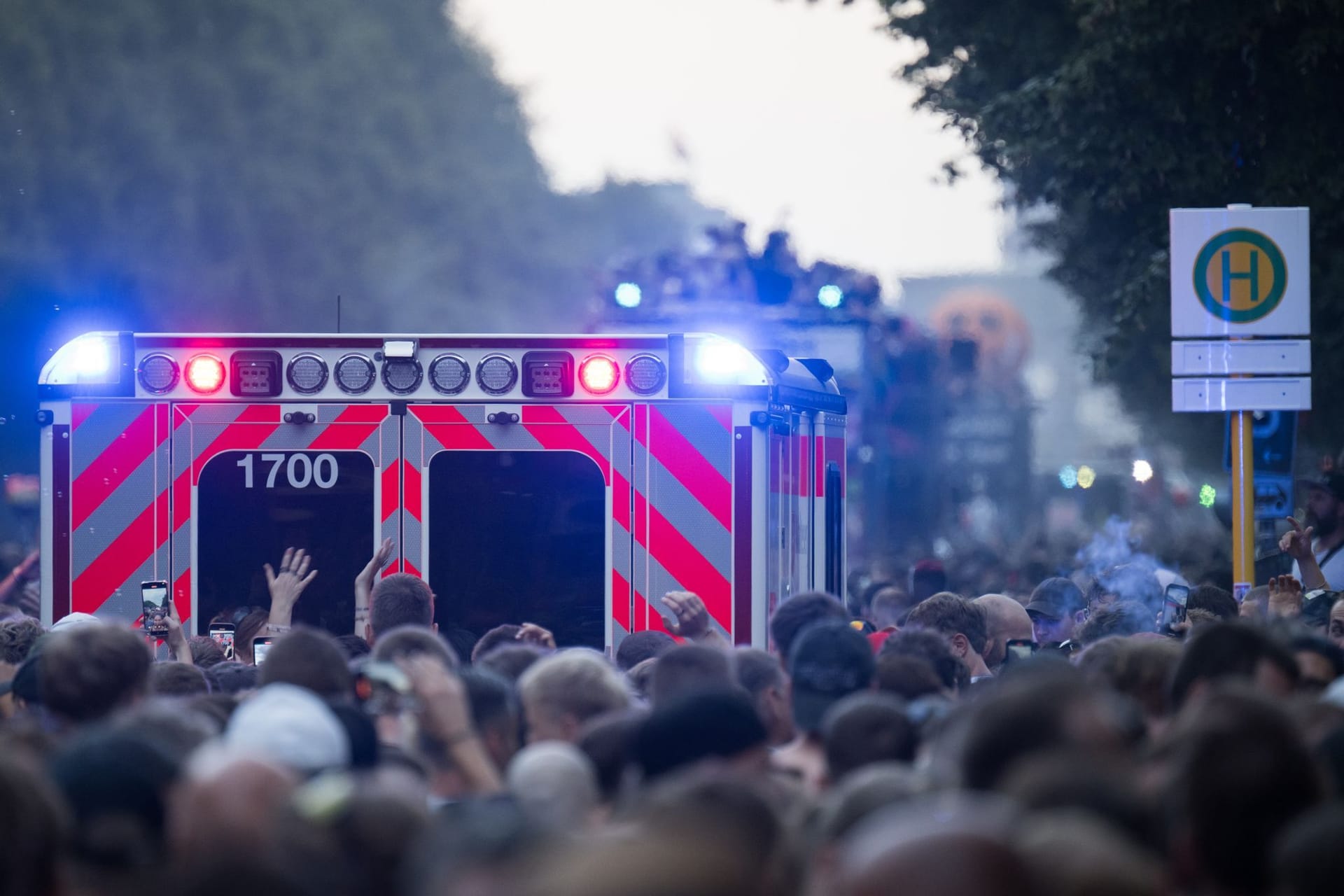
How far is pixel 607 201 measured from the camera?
87625mm

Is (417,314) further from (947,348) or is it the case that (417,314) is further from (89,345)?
(89,345)

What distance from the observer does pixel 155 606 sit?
28.0ft

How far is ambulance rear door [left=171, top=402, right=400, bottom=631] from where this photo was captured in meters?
8.84

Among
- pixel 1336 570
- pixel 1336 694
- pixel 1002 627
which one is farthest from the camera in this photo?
pixel 1336 570

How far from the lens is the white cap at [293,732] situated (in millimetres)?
4809

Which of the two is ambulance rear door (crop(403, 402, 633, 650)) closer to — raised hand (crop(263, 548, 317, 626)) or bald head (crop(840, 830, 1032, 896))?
raised hand (crop(263, 548, 317, 626))

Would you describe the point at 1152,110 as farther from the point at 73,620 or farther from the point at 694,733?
the point at 694,733

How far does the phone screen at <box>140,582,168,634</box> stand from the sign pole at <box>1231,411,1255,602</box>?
4912 millimetres

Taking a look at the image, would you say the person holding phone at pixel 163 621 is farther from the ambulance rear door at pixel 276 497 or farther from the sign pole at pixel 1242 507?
the sign pole at pixel 1242 507

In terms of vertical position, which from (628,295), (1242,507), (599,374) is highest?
(628,295)

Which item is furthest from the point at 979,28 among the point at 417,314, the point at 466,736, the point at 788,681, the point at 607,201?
the point at 607,201

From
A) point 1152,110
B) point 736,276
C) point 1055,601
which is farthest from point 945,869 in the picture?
point 736,276

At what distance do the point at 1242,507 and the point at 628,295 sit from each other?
495cm

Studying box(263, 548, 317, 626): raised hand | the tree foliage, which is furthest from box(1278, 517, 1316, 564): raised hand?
the tree foliage
